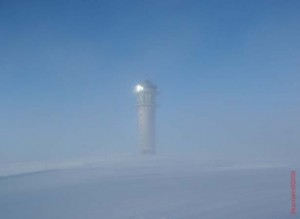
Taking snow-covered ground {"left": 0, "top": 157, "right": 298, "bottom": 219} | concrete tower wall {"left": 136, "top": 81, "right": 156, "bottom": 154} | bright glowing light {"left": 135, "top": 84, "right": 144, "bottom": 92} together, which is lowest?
snow-covered ground {"left": 0, "top": 157, "right": 298, "bottom": 219}

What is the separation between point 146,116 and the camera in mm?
72312

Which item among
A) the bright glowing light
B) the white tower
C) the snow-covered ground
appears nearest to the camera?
the snow-covered ground

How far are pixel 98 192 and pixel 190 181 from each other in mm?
9760

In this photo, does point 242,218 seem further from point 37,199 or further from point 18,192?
point 18,192

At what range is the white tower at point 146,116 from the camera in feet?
234

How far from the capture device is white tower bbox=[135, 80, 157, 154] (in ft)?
Answer: 234

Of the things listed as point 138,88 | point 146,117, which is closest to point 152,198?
point 146,117

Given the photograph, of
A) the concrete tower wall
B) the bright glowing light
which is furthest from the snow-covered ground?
the bright glowing light

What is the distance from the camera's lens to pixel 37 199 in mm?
25844

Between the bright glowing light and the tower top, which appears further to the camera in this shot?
the bright glowing light

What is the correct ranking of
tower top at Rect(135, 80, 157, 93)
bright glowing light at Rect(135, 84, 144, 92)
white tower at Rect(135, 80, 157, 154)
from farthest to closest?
1. bright glowing light at Rect(135, 84, 144, 92)
2. tower top at Rect(135, 80, 157, 93)
3. white tower at Rect(135, 80, 157, 154)

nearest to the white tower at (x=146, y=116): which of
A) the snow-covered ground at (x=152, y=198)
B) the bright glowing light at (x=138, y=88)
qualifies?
the bright glowing light at (x=138, y=88)

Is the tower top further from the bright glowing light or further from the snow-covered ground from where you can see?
the snow-covered ground

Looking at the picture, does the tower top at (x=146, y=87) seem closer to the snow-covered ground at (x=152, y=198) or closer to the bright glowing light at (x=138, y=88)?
the bright glowing light at (x=138, y=88)
